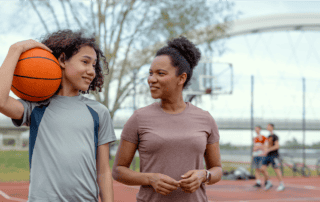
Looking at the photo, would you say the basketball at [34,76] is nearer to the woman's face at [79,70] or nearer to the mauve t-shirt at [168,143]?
the woman's face at [79,70]

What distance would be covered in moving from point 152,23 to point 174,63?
11360mm

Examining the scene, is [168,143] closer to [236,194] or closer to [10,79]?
[10,79]

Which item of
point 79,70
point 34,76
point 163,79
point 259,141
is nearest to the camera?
point 34,76

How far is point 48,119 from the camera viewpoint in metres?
1.79

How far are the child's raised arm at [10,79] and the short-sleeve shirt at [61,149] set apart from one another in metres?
0.06

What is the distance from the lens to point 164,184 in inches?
75.2

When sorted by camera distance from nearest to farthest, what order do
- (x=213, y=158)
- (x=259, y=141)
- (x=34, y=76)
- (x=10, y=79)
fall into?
(x=10, y=79) < (x=34, y=76) < (x=213, y=158) < (x=259, y=141)

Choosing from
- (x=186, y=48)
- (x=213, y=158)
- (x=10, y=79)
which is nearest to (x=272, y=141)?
(x=213, y=158)

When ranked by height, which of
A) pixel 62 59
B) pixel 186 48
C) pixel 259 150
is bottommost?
pixel 259 150

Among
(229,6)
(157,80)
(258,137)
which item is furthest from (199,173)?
(229,6)

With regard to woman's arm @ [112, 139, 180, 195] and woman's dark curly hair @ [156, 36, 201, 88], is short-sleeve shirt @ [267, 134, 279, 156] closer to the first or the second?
woman's dark curly hair @ [156, 36, 201, 88]

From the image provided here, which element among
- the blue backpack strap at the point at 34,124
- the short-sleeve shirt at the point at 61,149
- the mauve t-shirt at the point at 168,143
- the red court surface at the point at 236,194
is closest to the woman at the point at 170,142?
the mauve t-shirt at the point at 168,143

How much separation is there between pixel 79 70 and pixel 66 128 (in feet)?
1.03

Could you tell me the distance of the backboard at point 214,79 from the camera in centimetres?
1245
